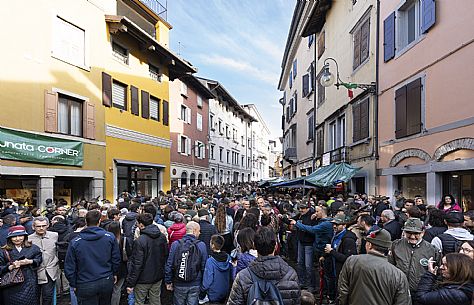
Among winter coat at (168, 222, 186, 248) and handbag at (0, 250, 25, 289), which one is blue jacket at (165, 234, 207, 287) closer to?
winter coat at (168, 222, 186, 248)

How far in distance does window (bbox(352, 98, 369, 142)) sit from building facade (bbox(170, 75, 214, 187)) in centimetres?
1396

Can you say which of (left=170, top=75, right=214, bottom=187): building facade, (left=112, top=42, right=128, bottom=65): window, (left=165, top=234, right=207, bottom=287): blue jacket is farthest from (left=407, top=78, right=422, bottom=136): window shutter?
(left=170, top=75, right=214, bottom=187): building facade

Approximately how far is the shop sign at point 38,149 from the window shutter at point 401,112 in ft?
38.4

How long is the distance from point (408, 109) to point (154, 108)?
13034mm

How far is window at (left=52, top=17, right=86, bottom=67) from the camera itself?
12.6 m

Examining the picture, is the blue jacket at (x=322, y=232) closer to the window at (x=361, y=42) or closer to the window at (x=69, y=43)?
the window at (x=361, y=42)

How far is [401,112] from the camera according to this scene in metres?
11.3

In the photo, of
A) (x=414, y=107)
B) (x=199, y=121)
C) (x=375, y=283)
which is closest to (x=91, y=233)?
(x=375, y=283)

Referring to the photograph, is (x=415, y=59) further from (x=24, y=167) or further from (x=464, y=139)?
(x=24, y=167)

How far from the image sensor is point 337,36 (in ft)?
59.4

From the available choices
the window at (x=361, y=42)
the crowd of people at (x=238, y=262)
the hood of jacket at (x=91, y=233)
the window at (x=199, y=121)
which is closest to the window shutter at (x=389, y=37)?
the window at (x=361, y=42)

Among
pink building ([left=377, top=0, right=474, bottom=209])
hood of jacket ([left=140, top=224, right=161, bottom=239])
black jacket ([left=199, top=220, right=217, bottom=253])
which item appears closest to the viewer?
hood of jacket ([left=140, top=224, right=161, bottom=239])

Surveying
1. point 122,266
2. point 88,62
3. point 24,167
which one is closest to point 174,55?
point 88,62

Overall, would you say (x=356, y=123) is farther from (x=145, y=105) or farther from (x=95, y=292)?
(x=95, y=292)
